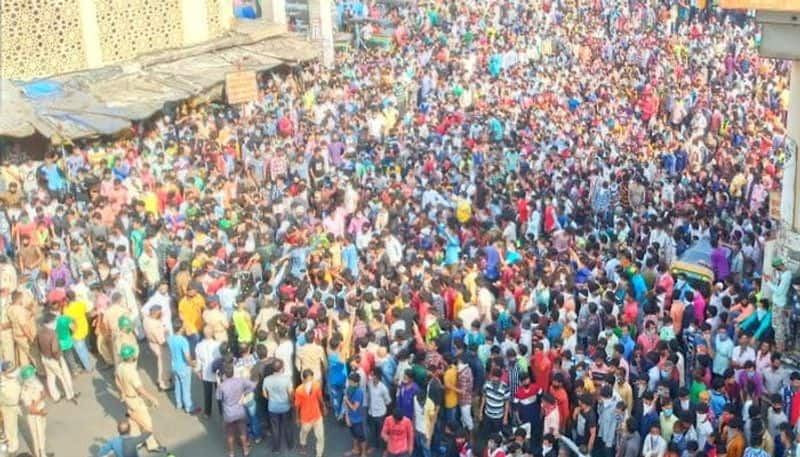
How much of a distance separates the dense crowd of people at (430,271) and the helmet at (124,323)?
0.10m

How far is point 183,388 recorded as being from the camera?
436 inches

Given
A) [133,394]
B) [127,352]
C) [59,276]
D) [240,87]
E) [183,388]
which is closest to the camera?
[133,394]

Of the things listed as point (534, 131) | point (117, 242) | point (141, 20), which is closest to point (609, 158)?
point (534, 131)

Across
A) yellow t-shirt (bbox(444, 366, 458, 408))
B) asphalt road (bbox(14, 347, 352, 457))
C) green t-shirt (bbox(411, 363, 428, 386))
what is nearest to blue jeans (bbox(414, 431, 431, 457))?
yellow t-shirt (bbox(444, 366, 458, 408))

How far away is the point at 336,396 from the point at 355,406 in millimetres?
627

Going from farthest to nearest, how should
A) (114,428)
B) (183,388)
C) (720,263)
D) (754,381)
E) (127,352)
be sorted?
(720,263) < (183,388) < (114,428) < (127,352) < (754,381)

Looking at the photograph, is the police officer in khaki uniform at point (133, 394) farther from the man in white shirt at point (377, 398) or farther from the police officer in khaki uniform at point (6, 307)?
the man in white shirt at point (377, 398)

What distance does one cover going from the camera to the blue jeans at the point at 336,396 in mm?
10484

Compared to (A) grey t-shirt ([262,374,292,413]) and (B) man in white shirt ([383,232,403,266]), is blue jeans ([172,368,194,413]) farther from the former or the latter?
(B) man in white shirt ([383,232,403,266])

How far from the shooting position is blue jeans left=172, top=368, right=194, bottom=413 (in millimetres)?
10930

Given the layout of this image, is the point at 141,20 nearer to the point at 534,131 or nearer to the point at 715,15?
the point at 534,131

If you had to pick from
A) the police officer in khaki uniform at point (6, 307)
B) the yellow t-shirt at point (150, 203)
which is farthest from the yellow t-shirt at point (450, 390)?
the yellow t-shirt at point (150, 203)

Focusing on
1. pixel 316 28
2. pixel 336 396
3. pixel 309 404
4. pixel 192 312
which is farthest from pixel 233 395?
pixel 316 28

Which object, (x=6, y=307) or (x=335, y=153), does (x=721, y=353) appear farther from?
(x=335, y=153)
